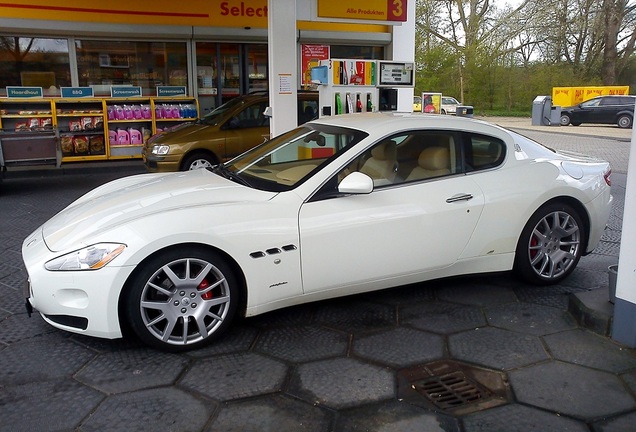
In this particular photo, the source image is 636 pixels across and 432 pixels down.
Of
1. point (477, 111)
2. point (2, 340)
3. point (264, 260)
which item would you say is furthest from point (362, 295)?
point (477, 111)

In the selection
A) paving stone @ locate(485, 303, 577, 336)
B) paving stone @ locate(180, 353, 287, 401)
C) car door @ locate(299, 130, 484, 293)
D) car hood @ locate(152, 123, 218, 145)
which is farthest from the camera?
car hood @ locate(152, 123, 218, 145)

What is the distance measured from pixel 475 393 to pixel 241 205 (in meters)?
1.84

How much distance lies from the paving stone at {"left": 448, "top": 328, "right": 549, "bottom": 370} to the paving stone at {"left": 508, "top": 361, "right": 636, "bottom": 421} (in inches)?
4.3

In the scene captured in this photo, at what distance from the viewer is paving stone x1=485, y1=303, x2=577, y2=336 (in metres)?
3.93

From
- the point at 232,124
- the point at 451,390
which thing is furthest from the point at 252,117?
the point at 451,390

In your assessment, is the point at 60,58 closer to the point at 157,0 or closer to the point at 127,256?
the point at 157,0

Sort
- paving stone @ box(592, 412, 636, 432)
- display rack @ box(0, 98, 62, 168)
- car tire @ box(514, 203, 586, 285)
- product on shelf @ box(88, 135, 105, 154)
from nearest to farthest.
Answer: paving stone @ box(592, 412, 636, 432), car tire @ box(514, 203, 586, 285), display rack @ box(0, 98, 62, 168), product on shelf @ box(88, 135, 105, 154)

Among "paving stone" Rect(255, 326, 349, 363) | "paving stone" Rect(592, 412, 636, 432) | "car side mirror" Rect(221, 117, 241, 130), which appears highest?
"car side mirror" Rect(221, 117, 241, 130)

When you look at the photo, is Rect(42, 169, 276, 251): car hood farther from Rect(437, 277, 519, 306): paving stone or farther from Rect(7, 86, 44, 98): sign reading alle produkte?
Rect(7, 86, 44, 98): sign reading alle produkte

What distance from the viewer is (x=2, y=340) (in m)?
3.75

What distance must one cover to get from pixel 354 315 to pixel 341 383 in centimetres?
99

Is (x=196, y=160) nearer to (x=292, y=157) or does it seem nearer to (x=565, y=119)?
(x=292, y=157)

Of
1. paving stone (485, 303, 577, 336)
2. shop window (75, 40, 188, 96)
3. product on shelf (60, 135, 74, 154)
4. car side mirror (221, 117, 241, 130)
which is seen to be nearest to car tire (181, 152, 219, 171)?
car side mirror (221, 117, 241, 130)

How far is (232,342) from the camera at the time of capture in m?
3.72
